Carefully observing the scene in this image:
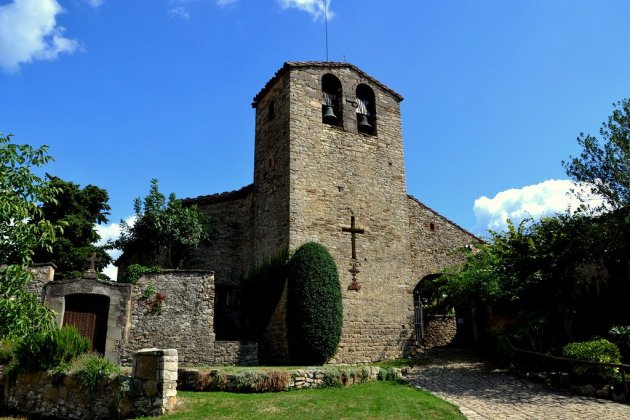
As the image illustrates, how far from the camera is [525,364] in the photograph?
1366 centimetres

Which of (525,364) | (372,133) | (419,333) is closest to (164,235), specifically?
(372,133)

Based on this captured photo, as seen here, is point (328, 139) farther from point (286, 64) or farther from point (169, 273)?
point (169, 273)

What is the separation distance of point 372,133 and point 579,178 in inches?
334

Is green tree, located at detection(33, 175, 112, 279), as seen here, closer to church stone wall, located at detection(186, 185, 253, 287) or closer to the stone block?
church stone wall, located at detection(186, 185, 253, 287)

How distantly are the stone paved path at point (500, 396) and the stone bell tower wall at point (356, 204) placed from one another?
9.14 feet

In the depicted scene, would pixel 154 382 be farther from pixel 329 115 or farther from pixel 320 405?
pixel 329 115

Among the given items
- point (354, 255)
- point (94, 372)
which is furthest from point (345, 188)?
point (94, 372)

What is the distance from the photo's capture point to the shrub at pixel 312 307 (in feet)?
51.3

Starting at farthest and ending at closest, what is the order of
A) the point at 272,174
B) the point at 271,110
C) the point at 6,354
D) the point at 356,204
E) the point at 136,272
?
the point at 271,110 → the point at 272,174 → the point at 356,204 → the point at 136,272 → the point at 6,354

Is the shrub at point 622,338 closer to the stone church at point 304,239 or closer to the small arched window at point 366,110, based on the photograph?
the stone church at point 304,239

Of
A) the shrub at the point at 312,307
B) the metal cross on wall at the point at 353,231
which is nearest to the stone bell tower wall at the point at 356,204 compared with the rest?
the metal cross on wall at the point at 353,231

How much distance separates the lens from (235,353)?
51.4 feet

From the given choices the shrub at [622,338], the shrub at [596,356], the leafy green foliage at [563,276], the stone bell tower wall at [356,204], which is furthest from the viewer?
the stone bell tower wall at [356,204]

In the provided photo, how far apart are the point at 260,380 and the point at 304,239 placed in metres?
6.69
